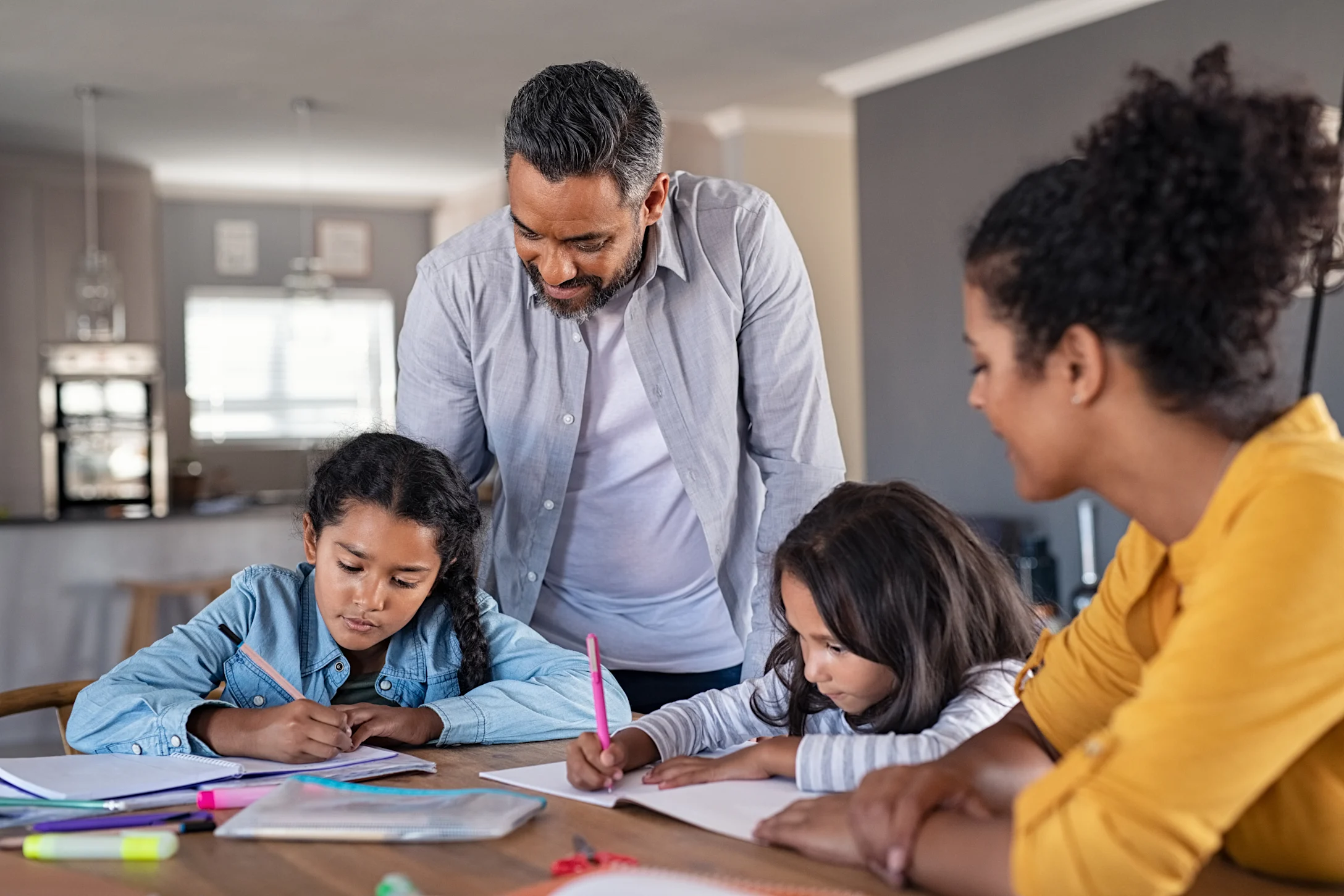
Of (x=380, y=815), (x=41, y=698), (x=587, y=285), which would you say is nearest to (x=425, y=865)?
(x=380, y=815)

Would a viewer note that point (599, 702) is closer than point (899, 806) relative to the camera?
No

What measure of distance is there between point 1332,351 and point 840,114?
330 centimetres

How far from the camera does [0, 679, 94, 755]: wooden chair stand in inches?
74.2

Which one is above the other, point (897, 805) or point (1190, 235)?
point (1190, 235)

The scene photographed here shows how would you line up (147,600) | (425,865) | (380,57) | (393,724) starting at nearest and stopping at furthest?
1. (425,865)
2. (393,724)
3. (147,600)
4. (380,57)

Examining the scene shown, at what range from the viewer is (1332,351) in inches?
158

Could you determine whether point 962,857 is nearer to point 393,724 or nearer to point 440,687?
point 393,724

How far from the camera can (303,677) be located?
5.62 feet

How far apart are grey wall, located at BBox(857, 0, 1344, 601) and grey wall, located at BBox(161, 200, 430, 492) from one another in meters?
3.64

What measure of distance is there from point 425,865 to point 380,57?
4.95 meters

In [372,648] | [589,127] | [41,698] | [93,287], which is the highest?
[93,287]

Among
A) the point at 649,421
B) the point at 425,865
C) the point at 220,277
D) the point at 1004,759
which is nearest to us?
the point at 425,865

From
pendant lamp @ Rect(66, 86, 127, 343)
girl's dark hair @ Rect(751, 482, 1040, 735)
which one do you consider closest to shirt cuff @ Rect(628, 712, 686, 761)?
girl's dark hair @ Rect(751, 482, 1040, 735)

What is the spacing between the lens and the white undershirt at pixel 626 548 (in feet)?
6.26
